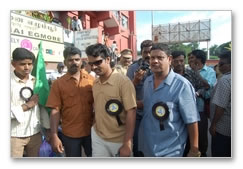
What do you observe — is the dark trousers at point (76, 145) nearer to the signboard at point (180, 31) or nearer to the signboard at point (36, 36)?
the signboard at point (36, 36)

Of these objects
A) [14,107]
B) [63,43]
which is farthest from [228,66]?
[14,107]

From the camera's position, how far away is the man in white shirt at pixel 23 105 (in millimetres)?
1661

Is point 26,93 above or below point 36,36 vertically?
below

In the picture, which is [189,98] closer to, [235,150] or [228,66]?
[228,66]

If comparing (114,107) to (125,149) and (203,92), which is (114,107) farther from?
(203,92)

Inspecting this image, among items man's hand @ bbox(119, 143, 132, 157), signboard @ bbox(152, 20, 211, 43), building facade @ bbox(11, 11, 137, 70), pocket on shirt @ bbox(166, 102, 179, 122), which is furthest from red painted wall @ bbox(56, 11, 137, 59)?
man's hand @ bbox(119, 143, 132, 157)

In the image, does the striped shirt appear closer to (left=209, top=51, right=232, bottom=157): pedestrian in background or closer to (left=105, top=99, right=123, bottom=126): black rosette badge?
(left=105, top=99, right=123, bottom=126): black rosette badge

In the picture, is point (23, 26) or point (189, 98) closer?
point (189, 98)

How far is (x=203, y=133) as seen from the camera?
6.77 ft

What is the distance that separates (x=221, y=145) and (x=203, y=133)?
1.04ft

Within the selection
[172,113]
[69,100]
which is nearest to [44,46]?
[69,100]

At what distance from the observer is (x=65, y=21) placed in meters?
2.04
